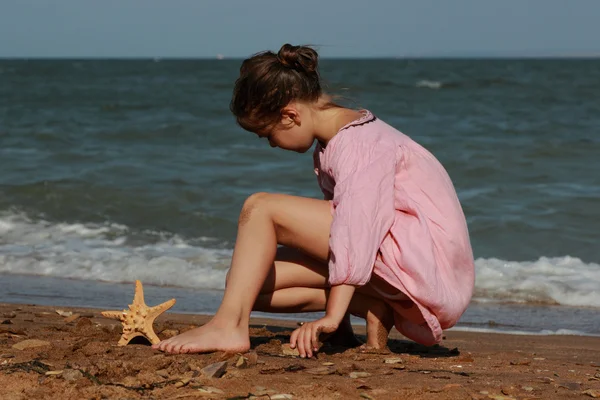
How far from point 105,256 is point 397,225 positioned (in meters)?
4.06

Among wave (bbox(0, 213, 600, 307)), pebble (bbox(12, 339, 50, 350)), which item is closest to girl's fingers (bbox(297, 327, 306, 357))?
pebble (bbox(12, 339, 50, 350))


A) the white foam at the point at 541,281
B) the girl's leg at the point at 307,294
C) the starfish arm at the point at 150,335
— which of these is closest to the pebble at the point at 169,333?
the starfish arm at the point at 150,335

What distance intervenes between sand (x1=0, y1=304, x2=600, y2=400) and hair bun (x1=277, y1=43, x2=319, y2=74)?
1.05m

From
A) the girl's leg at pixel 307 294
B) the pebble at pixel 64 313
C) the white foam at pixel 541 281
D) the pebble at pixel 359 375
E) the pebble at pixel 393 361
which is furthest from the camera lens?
the white foam at pixel 541 281

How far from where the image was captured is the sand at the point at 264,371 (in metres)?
2.67

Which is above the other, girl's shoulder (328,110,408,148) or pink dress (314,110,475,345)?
girl's shoulder (328,110,408,148)

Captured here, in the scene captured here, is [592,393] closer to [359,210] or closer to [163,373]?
[359,210]

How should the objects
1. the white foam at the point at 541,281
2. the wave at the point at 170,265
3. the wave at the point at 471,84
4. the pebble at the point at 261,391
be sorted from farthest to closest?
the wave at the point at 471,84 → the wave at the point at 170,265 → the white foam at the point at 541,281 → the pebble at the point at 261,391

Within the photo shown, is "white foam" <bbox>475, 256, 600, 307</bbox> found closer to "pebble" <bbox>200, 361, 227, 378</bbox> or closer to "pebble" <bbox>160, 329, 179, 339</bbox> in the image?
"pebble" <bbox>160, 329, 179, 339</bbox>

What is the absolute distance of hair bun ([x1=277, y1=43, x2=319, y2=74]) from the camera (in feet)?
10.2

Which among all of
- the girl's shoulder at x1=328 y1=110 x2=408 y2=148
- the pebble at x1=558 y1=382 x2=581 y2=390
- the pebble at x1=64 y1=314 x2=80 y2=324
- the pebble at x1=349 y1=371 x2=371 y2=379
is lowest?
the pebble at x1=558 y1=382 x2=581 y2=390

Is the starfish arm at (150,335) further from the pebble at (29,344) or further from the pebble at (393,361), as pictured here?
the pebble at (393,361)

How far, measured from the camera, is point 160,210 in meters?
8.70

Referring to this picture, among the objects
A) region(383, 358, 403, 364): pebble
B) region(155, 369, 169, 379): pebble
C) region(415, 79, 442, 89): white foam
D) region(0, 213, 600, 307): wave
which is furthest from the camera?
region(415, 79, 442, 89): white foam
